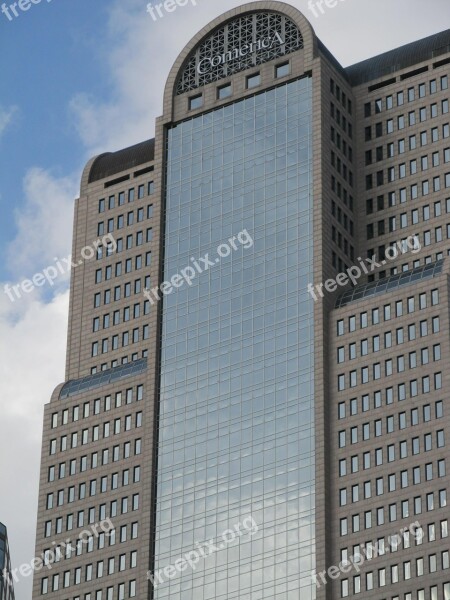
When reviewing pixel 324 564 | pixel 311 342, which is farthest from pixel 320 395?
pixel 324 564

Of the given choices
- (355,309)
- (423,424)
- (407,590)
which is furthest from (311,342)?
(407,590)

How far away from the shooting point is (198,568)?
194 metres

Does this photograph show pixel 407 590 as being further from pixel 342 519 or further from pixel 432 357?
pixel 432 357

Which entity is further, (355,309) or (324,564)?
(355,309)

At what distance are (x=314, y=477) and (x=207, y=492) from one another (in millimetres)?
12535

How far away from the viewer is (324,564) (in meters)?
186

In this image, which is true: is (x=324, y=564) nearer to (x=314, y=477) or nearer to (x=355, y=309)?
(x=314, y=477)

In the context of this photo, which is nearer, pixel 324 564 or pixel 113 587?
pixel 324 564

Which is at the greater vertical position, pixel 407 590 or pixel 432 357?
pixel 432 357

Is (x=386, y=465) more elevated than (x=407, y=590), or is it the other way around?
(x=386, y=465)

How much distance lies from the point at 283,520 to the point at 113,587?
21.3 metres

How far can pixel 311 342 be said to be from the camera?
199 metres

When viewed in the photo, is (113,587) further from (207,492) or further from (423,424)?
(423,424)

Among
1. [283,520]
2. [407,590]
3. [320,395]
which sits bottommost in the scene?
[407,590]
